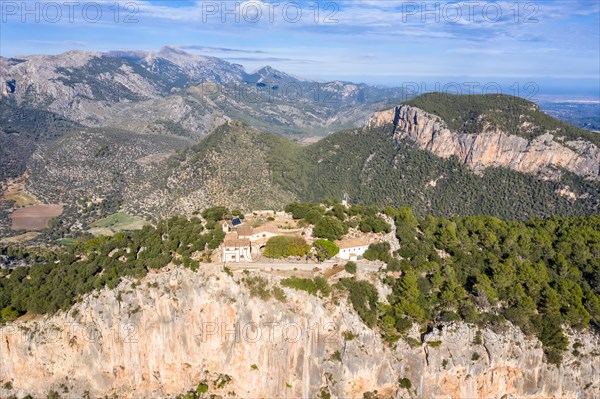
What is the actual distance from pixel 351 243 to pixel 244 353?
1940cm

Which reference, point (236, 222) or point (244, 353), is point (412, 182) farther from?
point (244, 353)

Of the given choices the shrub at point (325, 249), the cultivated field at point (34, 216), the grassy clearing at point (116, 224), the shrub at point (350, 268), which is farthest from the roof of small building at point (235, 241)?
the cultivated field at point (34, 216)

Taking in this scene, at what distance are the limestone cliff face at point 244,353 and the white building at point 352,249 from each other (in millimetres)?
8780

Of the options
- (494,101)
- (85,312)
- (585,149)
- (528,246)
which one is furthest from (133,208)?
(585,149)

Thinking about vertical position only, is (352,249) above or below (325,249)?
below

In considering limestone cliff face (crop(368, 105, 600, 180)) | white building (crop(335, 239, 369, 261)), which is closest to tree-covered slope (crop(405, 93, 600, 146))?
limestone cliff face (crop(368, 105, 600, 180))

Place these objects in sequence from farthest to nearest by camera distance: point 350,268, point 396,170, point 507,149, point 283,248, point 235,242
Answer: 1. point 396,170
2. point 507,149
3. point 283,248
4. point 235,242
5. point 350,268

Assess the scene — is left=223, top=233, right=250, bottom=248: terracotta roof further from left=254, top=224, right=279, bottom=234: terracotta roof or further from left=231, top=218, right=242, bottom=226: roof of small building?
left=231, top=218, right=242, bottom=226: roof of small building

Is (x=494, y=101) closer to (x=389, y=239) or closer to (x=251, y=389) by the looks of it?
(x=389, y=239)

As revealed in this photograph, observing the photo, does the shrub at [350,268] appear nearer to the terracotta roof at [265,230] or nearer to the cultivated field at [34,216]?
the terracotta roof at [265,230]

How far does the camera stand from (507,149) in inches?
5472

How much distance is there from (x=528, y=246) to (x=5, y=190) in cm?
18830

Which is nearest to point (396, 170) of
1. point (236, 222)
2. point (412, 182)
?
point (412, 182)

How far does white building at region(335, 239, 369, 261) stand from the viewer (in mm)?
57469
